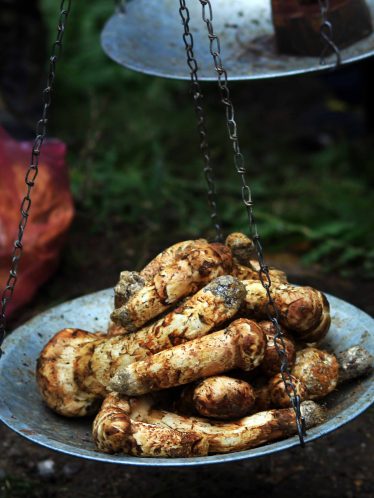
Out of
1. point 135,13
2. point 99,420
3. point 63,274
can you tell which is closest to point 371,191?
point 63,274

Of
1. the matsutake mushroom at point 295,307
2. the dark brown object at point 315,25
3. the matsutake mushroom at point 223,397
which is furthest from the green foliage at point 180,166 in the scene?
the matsutake mushroom at point 223,397

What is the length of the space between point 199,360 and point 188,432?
0.61ft

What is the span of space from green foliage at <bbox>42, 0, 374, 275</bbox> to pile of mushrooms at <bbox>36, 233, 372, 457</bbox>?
8.23 ft

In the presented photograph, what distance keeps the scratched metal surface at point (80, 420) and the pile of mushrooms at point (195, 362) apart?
63 millimetres

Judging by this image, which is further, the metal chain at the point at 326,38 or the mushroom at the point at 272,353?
the metal chain at the point at 326,38

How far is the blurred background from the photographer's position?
3523 mm

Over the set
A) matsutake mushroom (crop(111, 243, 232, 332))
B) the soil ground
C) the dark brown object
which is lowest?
the soil ground

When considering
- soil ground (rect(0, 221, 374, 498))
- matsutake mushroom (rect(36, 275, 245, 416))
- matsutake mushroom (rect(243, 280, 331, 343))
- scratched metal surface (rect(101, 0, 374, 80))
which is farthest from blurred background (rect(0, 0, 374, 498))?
matsutake mushroom (rect(243, 280, 331, 343))

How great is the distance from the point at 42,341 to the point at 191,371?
71cm

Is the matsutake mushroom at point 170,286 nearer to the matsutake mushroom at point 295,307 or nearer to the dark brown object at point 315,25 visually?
the matsutake mushroom at point 295,307

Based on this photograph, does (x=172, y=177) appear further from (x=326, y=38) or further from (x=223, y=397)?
(x=223, y=397)

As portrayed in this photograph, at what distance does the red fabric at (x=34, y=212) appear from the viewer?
13.7 ft

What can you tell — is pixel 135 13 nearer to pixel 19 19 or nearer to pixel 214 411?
pixel 214 411

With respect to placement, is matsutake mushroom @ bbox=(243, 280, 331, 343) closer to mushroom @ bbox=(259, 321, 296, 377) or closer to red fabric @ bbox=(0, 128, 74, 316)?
mushroom @ bbox=(259, 321, 296, 377)
